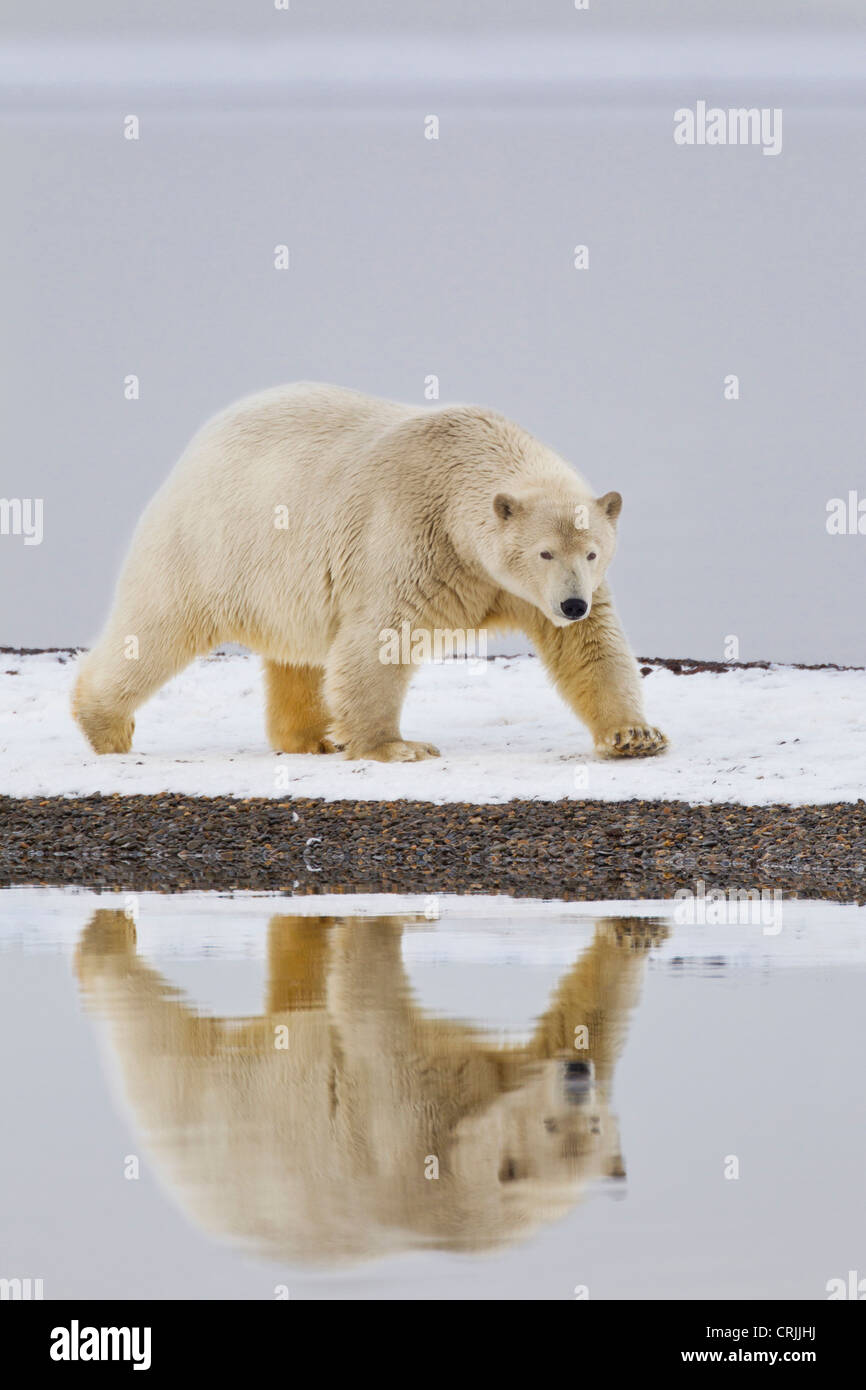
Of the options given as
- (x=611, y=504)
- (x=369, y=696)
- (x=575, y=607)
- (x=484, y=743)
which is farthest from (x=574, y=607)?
(x=484, y=743)

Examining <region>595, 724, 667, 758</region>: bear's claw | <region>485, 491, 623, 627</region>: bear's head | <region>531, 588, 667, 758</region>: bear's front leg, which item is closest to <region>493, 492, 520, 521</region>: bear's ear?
<region>485, 491, 623, 627</region>: bear's head

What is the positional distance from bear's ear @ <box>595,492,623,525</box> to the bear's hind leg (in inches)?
101

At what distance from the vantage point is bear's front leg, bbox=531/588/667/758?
32.3ft

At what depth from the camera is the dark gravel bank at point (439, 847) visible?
275 inches

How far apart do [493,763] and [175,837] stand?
2.36 metres

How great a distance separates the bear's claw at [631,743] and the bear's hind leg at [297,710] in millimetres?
2293

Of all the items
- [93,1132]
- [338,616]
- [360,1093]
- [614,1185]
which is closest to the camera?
[614,1185]

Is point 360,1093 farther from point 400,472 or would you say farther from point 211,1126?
point 400,472

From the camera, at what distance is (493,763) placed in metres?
9.73

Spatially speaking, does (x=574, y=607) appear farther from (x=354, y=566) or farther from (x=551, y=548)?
(x=354, y=566)

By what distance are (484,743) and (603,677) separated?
61.0 inches

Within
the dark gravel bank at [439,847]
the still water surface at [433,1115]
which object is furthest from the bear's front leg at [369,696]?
the still water surface at [433,1115]
